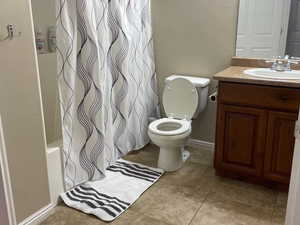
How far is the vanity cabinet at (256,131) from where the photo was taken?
6.93 feet

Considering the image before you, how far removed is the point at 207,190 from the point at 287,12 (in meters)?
1.55

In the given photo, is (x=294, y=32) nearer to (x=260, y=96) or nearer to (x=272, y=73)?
(x=272, y=73)

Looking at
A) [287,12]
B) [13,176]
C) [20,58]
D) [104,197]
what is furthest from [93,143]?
[287,12]

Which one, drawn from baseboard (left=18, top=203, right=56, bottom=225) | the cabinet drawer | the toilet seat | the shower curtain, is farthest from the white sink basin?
baseboard (left=18, top=203, right=56, bottom=225)

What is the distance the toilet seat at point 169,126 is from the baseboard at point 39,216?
1.00m

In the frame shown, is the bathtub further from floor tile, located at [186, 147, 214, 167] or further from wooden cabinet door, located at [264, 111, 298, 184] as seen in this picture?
wooden cabinet door, located at [264, 111, 298, 184]

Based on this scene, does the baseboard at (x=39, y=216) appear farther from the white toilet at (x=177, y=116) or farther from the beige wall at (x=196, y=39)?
the beige wall at (x=196, y=39)

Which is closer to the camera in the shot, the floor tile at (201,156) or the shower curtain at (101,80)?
the shower curtain at (101,80)

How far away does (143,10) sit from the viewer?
110 inches

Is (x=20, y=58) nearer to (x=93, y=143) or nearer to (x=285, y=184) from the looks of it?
(x=93, y=143)

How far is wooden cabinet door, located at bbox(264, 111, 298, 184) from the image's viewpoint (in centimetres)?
211

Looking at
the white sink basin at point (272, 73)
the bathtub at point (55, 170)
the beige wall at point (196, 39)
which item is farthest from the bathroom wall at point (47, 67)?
the white sink basin at point (272, 73)

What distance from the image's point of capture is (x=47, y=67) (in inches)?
98.9

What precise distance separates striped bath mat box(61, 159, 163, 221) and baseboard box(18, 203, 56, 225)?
131 mm
